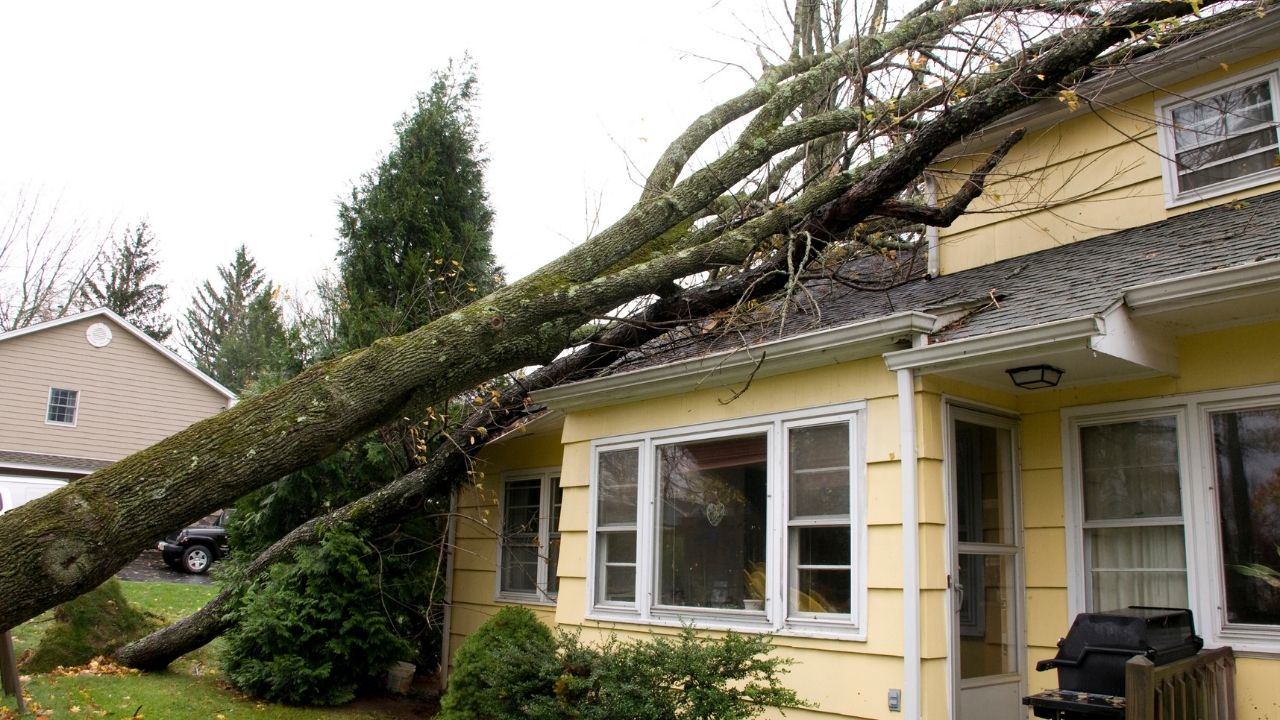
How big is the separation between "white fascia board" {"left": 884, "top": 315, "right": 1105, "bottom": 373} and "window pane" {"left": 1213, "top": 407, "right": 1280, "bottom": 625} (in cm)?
128

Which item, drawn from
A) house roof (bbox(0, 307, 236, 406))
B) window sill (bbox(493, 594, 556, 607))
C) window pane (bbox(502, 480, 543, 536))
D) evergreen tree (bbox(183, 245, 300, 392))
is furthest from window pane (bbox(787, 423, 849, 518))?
evergreen tree (bbox(183, 245, 300, 392))

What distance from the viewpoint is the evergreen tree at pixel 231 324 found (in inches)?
1575

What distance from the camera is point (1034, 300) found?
5.83m

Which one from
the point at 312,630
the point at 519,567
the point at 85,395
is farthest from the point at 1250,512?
the point at 85,395

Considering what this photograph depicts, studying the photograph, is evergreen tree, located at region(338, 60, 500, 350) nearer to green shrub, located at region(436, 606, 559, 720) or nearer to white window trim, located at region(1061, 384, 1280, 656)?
green shrub, located at region(436, 606, 559, 720)

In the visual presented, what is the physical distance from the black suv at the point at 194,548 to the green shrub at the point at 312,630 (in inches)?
494

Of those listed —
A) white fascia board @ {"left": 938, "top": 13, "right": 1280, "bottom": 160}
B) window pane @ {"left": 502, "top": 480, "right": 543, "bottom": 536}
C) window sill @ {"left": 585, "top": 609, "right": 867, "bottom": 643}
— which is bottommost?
window sill @ {"left": 585, "top": 609, "right": 867, "bottom": 643}

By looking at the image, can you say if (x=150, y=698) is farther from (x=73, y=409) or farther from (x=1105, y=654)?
(x=73, y=409)

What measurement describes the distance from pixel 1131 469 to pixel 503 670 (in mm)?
4345

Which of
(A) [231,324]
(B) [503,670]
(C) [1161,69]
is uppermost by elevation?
(A) [231,324]

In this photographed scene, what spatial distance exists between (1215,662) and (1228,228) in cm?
272

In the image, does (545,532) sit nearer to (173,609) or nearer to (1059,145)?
(1059,145)

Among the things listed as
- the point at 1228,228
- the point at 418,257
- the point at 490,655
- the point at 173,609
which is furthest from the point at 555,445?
the point at 173,609

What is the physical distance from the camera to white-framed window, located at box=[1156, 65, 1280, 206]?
6.39m
